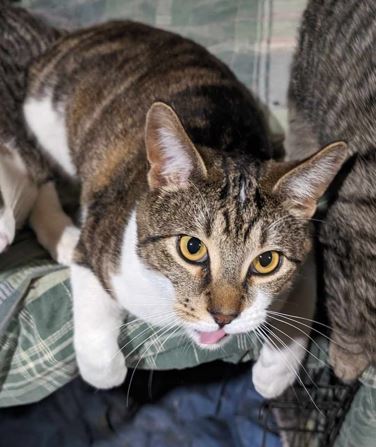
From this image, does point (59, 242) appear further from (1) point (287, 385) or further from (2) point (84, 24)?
(2) point (84, 24)

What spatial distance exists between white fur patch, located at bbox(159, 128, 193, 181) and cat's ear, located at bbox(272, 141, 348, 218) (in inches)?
6.0

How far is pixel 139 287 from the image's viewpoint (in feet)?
3.50

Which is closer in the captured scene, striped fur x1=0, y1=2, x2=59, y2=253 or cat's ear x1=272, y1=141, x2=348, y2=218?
cat's ear x1=272, y1=141, x2=348, y2=218

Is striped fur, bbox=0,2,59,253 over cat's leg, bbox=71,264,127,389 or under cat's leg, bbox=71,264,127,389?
over

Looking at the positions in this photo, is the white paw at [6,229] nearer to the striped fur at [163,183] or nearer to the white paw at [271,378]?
the striped fur at [163,183]

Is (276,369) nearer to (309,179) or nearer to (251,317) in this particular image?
(251,317)

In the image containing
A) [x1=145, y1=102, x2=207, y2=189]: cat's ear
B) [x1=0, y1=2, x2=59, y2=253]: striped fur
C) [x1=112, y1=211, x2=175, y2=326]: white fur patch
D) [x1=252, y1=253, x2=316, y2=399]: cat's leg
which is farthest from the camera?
[x1=0, y1=2, x2=59, y2=253]: striped fur

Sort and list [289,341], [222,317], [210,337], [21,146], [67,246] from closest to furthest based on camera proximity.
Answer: [222,317]
[210,337]
[289,341]
[67,246]
[21,146]

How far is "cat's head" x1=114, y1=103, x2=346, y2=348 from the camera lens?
938 millimetres

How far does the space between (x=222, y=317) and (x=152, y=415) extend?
0.73 meters

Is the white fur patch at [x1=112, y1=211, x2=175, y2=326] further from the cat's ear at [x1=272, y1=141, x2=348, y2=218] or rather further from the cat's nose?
the cat's ear at [x1=272, y1=141, x2=348, y2=218]

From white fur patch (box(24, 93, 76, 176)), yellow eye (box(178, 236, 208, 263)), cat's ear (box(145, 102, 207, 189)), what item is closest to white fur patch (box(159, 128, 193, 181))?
cat's ear (box(145, 102, 207, 189))

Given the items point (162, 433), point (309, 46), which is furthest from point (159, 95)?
point (162, 433)

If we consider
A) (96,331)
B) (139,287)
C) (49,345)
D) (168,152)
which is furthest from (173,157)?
(49,345)
